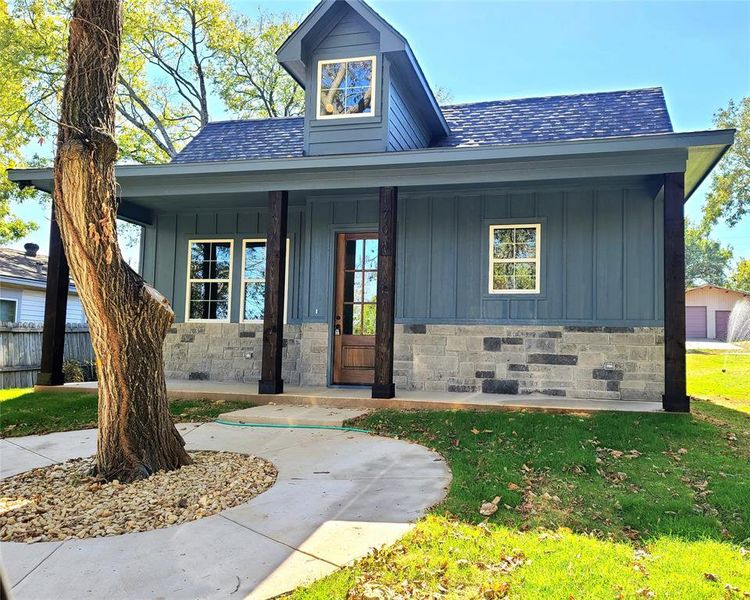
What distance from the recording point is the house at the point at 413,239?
23.2ft

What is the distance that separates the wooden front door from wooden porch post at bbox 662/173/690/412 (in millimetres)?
3956

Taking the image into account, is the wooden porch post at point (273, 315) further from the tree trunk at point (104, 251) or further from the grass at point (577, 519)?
the tree trunk at point (104, 251)

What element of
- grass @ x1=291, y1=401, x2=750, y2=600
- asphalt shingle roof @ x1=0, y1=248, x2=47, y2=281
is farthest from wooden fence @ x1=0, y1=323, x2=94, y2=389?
grass @ x1=291, y1=401, x2=750, y2=600

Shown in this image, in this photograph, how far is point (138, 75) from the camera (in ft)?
59.9

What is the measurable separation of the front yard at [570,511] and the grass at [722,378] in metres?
2.34

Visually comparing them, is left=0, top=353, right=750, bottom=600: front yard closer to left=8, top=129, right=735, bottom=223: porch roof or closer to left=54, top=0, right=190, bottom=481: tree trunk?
left=54, top=0, right=190, bottom=481: tree trunk

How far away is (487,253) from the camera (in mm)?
8023

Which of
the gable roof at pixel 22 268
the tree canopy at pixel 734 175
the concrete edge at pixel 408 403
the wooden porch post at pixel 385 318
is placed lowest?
the concrete edge at pixel 408 403

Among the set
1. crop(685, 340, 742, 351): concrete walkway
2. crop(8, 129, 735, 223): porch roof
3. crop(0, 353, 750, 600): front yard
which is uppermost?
crop(8, 129, 735, 223): porch roof

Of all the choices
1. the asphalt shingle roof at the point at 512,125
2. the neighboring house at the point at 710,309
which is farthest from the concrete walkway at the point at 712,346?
the neighboring house at the point at 710,309

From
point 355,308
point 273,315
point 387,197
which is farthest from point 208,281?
point 387,197

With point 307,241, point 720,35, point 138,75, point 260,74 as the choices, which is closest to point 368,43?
point 307,241

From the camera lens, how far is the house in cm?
707

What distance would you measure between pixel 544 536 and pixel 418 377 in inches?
198
